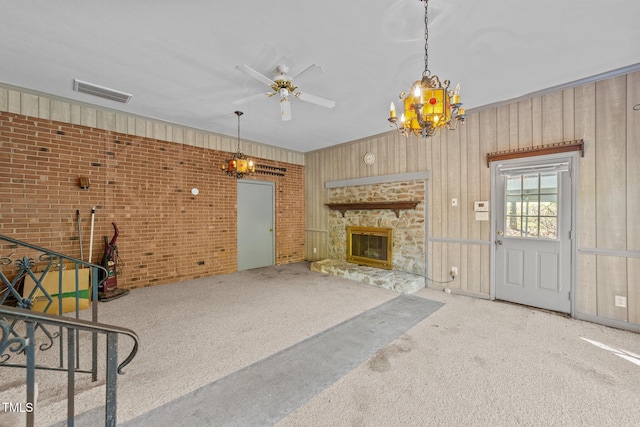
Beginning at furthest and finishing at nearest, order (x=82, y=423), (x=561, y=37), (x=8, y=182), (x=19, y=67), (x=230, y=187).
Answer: (x=230, y=187) → (x=8, y=182) → (x=19, y=67) → (x=561, y=37) → (x=82, y=423)

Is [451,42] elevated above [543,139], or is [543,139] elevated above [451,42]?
[451,42]

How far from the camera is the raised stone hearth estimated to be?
4242 mm

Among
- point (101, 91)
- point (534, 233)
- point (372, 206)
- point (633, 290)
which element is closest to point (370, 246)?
point (372, 206)

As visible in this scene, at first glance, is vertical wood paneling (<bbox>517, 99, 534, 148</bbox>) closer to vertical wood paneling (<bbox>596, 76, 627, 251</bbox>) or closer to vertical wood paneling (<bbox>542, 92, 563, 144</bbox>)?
vertical wood paneling (<bbox>542, 92, 563, 144</bbox>)

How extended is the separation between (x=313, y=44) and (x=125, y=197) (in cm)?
378

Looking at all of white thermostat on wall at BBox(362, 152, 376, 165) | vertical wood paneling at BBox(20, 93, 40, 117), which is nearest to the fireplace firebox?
white thermostat on wall at BBox(362, 152, 376, 165)

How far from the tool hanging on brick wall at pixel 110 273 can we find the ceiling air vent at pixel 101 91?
6.07 ft

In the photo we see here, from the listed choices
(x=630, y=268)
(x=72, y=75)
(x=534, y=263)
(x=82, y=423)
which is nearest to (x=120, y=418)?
(x=82, y=423)

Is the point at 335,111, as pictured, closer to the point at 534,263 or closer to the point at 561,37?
the point at 561,37

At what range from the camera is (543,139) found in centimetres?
341

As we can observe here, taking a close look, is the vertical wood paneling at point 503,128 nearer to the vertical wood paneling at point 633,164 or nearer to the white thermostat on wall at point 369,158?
the vertical wood paneling at point 633,164

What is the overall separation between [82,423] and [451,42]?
13.1 feet

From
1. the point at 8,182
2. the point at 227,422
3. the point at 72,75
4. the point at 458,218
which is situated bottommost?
the point at 227,422

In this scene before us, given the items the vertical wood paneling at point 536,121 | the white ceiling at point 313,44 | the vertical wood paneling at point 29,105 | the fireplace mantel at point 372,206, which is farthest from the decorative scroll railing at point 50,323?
the vertical wood paneling at point 536,121
